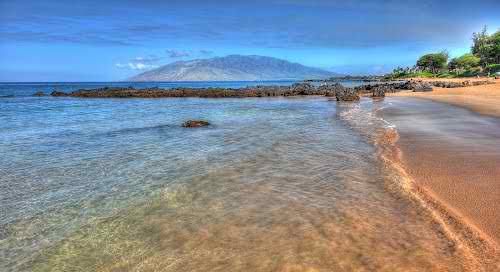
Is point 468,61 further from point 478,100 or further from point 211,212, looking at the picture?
point 211,212

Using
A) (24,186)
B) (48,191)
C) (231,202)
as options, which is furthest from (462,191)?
(24,186)

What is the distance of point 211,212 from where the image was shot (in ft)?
21.1

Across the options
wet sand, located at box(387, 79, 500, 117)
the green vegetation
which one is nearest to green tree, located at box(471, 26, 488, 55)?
the green vegetation

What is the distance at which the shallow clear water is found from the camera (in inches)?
188

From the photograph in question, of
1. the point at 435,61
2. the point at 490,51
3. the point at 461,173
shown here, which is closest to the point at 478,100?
the point at 461,173

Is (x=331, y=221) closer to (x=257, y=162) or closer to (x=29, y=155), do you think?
(x=257, y=162)

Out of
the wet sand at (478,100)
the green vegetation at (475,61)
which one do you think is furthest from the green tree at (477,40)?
the wet sand at (478,100)

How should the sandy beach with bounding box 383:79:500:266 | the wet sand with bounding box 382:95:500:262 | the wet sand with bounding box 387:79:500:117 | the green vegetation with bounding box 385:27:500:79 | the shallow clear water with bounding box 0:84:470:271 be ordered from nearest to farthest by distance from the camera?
the shallow clear water with bounding box 0:84:470:271, the wet sand with bounding box 382:95:500:262, the sandy beach with bounding box 383:79:500:266, the wet sand with bounding box 387:79:500:117, the green vegetation with bounding box 385:27:500:79

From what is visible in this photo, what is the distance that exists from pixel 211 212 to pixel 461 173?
6.00 m

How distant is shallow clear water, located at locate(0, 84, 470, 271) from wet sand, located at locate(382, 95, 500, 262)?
20.3 inches

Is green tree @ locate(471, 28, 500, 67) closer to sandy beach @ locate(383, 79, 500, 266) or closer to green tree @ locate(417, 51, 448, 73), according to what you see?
green tree @ locate(417, 51, 448, 73)

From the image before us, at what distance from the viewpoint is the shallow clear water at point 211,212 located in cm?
477

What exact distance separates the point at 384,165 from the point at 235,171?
3953 millimetres

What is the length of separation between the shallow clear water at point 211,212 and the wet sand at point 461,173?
0.52 m
